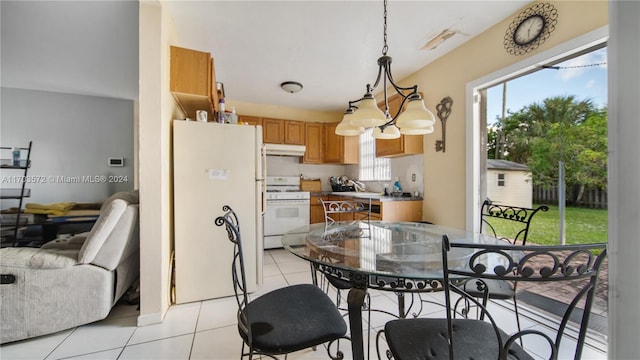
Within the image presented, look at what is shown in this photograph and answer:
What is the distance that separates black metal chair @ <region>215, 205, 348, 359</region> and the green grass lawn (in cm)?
192

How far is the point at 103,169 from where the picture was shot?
3.82 metres

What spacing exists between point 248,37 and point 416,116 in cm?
187

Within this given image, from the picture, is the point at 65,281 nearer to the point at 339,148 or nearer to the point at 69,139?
the point at 69,139

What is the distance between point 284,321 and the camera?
1101 mm

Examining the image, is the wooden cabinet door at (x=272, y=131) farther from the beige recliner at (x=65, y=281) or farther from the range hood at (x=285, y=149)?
the beige recliner at (x=65, y=281)

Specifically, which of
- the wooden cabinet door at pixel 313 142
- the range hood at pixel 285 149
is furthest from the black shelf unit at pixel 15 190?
the wooden cabinet door at pixel 313 142

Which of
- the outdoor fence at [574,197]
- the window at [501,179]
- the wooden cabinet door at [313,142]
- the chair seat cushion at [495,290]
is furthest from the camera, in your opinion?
the wooden cabinet door at [313,142]

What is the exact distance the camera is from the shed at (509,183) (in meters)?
2.08

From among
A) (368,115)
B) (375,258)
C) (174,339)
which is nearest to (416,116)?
(368,115)

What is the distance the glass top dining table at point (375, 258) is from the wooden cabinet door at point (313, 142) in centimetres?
296

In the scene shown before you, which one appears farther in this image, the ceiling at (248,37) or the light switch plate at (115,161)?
the light switch plate at (115,161)

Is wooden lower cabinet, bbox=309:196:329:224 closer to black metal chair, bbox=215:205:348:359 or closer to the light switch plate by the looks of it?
black metal chair, bbox=215:205:348:359

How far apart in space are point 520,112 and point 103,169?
5378 millimetres

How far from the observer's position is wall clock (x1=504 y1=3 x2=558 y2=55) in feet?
5.96
